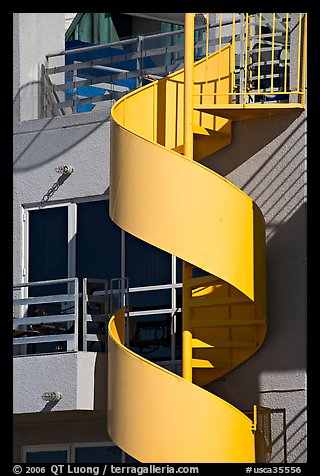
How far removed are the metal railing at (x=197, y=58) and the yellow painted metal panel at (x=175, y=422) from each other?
295cm

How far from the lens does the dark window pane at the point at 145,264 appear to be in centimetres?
1775

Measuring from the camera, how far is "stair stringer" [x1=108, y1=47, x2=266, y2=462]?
52.9ft

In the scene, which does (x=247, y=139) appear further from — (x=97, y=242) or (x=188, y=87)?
(x=97, y=242)

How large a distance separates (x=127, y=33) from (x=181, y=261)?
7.02m

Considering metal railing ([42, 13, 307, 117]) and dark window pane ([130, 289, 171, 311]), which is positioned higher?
metal railing ([42, 13, 307, 117])

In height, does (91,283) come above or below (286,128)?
below

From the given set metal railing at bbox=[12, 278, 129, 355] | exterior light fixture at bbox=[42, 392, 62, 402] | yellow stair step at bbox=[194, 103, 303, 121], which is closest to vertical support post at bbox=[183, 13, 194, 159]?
yellow stair step at bbox=[194, 103, 303, 121]

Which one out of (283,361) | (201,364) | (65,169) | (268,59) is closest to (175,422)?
(201,364)

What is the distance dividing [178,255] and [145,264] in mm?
1586

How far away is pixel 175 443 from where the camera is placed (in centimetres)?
1605

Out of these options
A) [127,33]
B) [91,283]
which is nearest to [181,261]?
[91,283]

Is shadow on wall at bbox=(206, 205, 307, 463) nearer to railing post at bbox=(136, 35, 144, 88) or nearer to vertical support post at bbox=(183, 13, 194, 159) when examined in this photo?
vertical support post at bbox=(183, 13, 194, 159)

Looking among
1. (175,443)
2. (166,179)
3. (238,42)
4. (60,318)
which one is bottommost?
(175,443)
